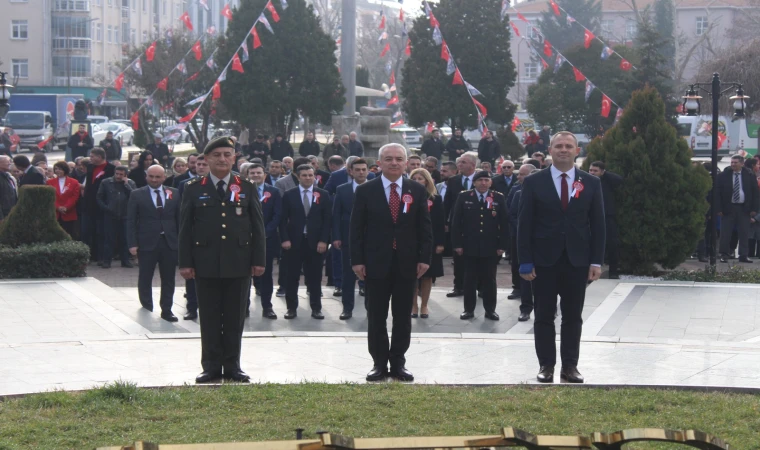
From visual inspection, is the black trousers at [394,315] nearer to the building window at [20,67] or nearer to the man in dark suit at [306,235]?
the man in dark suit at [306,235]

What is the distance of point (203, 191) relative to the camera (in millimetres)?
7699

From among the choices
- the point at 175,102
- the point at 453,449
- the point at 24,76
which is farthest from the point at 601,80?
the point at 24,76

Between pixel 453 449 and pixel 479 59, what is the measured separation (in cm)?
3623

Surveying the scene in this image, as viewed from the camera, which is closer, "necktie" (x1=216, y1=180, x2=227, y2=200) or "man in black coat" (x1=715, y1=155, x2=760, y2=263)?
"necktie" (x1=216, y1=180, x2=227, y2=200)

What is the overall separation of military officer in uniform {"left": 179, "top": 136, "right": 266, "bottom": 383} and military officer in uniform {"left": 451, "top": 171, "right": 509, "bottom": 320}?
4288mm

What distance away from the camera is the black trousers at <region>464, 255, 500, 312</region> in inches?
454

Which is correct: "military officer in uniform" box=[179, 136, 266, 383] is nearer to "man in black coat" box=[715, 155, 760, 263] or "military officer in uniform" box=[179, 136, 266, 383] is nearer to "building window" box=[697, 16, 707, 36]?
"man in black coat" box=[715, 155, 760, 263]

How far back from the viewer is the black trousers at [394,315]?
793cm

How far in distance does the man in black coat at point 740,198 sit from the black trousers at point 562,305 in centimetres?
1088

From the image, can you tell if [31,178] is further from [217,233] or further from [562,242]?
[562,242]

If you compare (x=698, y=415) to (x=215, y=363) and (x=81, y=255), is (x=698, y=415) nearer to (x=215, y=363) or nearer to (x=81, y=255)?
(x=215, y=363)

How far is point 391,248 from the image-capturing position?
7832 mm

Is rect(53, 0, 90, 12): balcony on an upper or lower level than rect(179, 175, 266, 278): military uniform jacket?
upper

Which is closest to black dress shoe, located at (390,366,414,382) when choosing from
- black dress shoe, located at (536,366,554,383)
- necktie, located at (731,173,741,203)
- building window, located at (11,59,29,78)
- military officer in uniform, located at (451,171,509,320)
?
black dress shoe, located at (536,366,554,383)
